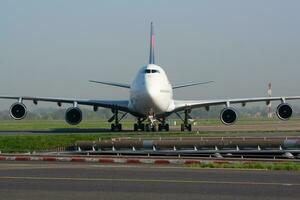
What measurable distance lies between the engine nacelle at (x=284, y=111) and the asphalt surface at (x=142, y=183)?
34.3m

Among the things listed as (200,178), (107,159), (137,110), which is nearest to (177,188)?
(200,178)

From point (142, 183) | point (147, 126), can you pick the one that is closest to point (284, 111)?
point (147, 126)

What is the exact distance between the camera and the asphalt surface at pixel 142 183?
15234mm

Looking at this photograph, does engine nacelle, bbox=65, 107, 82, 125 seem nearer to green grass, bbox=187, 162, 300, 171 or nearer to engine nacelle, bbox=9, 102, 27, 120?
engine nacelle, bbox=9, 102, 27, 120

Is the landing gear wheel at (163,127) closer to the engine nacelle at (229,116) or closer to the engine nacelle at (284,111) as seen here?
the engine nacelle at (229,116)

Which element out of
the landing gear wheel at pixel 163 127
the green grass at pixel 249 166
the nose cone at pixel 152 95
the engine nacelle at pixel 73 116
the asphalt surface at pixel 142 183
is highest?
the nose cone at pixel 152 95

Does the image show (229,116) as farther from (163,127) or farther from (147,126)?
(147,126)

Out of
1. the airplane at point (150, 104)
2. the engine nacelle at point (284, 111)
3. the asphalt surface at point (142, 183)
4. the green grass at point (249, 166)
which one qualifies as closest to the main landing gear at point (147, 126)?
the airplane at point (150, 104)

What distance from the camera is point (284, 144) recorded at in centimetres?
3186

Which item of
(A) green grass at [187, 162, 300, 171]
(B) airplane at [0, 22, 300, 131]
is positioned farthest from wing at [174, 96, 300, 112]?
(A) green grass at [187, 162, 300, 171]

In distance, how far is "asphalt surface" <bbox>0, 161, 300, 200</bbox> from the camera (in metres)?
15.2

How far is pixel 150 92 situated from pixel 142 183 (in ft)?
117

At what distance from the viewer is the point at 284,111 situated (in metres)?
56.7

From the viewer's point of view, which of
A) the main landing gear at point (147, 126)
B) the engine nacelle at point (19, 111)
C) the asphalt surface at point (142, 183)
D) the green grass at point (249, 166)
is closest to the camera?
the asphalt surface at point (142, 183)
